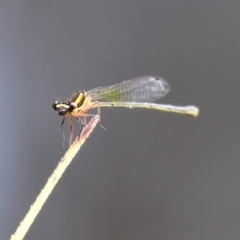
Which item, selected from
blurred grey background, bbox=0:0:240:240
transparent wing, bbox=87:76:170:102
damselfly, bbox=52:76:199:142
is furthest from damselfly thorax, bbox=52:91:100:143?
blurred grey background, bbox=0:0:240:240

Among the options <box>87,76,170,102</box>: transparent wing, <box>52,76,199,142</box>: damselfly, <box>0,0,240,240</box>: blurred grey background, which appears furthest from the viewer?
<box>0,0,240,240</box>: blurred grey background

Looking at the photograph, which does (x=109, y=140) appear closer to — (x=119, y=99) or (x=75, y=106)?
(x=119, y=99)

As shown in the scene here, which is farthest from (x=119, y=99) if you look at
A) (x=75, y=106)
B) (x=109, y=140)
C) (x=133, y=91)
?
(x=109, y=140)

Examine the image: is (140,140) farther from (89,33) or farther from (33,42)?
(33,42)

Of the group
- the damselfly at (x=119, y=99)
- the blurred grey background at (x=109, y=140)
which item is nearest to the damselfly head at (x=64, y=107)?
the damselfly at (x=119, y=99)

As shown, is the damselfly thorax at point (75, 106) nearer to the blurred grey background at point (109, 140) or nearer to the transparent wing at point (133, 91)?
the transparent wing at point (133, 91)

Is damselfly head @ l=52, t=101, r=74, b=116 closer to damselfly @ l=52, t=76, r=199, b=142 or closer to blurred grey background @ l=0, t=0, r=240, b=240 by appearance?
damselfly @ l=52, t=76, r=199, b=142

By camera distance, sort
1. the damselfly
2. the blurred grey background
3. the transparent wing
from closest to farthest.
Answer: the damselfly < the transparent wing < the blurred grey background
